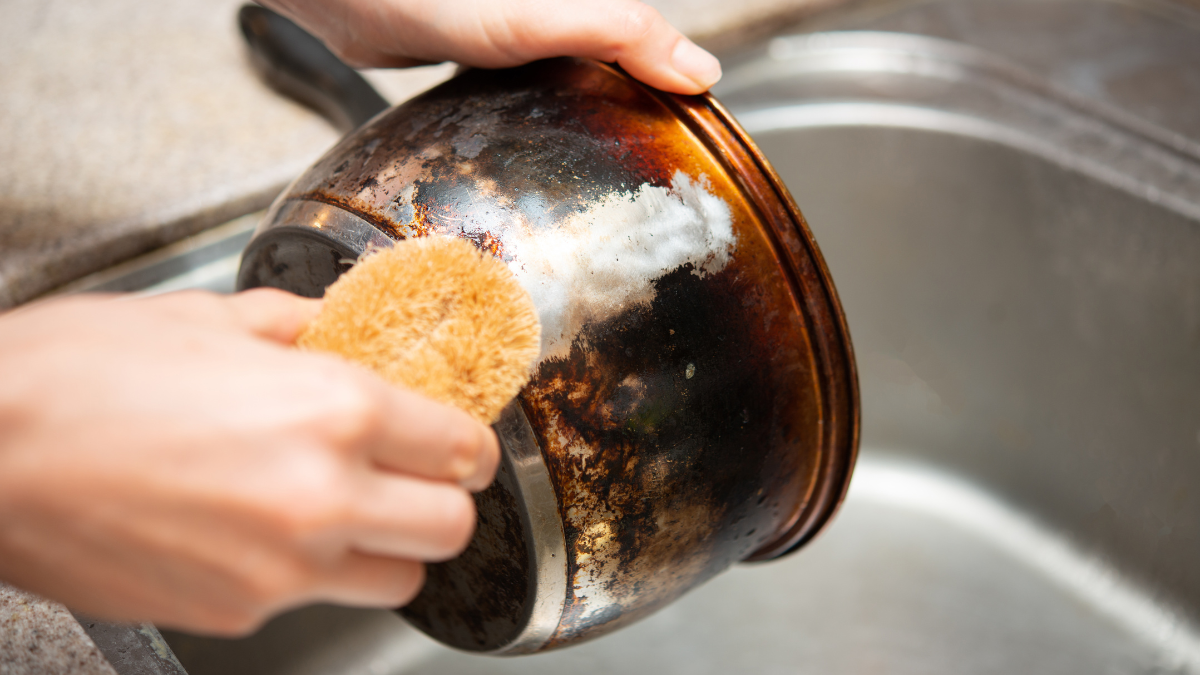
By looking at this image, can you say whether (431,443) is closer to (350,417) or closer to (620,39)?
(350,417)

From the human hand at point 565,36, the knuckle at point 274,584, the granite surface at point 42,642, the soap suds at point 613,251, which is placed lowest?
the granite surface at point 42,642

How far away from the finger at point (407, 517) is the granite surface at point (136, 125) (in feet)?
1.83

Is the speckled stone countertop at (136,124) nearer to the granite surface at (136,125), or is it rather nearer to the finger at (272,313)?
the granite surface at (136,125)

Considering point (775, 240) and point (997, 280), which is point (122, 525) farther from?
point (997, 280)

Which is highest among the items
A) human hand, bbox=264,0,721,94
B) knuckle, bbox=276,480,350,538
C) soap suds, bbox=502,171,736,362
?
human hand, bbox=264,0,721,94

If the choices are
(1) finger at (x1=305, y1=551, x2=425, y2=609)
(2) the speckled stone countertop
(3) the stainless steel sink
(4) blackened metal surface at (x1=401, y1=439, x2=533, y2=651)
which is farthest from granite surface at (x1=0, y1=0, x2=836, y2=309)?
(1) finger at (x1=305, y1=551, x2=425, y2=609)

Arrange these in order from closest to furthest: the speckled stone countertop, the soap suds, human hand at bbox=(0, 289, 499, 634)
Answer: human hand at bbox=(0, 289, 499, 634) → the soap suds → the speckled stone countertop

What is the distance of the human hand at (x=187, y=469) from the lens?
0.22 m

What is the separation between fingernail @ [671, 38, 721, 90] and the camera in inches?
17.0

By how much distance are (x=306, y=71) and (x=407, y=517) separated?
A: 2.19ft

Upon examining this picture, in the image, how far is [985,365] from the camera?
854 mm

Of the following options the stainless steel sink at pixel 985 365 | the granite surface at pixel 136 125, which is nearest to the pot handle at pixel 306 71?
the granite surface at pixel 136 125

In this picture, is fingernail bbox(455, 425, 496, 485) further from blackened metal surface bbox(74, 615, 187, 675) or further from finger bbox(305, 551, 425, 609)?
blackened metal surface bbox(74, 615, 187, 675)

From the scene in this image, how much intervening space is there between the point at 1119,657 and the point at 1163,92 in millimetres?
560
